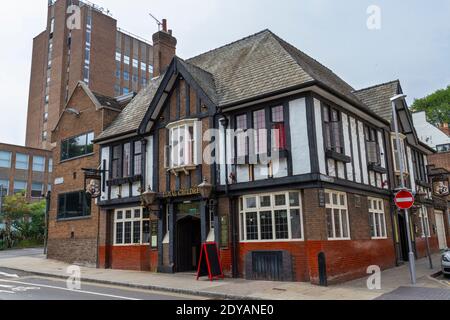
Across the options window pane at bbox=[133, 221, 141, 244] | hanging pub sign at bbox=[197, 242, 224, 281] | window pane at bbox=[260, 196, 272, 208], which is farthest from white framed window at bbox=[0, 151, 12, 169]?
window pane at bbox=[260, 196, 272, 208]

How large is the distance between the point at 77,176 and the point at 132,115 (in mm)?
5507

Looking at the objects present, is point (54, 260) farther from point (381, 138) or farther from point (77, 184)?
point (381, 138)

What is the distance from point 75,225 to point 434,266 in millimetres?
18997

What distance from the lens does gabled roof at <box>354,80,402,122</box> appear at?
67.5 feet

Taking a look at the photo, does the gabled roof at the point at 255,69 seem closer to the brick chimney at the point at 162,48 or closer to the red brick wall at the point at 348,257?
the brick chimney at the point at 162,48

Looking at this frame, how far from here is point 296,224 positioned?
14.2 m

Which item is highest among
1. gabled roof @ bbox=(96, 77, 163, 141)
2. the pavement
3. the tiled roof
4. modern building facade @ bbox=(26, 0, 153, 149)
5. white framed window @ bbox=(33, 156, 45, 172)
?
modern building facade @ bbox=(26, 0, 153, 149)

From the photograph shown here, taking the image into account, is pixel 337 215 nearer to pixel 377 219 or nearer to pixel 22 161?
pixel 377 219

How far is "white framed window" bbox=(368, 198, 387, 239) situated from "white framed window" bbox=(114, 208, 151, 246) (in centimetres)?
1029

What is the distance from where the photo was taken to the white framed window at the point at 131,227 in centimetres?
1908

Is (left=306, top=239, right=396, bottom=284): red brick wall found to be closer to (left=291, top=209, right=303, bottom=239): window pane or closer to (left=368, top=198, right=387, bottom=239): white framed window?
(left=368, top=198, right=387, bottom=239): white framed window

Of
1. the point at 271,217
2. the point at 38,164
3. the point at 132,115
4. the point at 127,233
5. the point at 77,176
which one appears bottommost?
the point at 127,233

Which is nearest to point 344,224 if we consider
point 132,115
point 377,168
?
point 377,168
